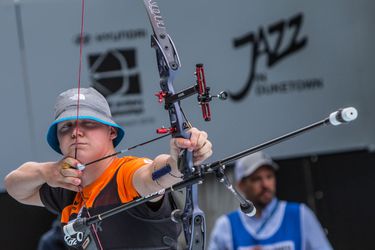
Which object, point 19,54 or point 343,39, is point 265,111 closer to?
point 343,39

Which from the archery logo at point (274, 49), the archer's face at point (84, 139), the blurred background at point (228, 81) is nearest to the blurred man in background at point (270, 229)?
the blurred background at point (228, 81)

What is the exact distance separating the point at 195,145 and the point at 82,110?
1.67ft

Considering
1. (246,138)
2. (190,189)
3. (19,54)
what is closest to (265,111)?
(246,138)

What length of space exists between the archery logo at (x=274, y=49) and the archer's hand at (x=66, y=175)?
7.64ft

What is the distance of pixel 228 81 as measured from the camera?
189 inches

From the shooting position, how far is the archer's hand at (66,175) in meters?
2.47

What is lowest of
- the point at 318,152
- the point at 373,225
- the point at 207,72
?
the point at 373,225

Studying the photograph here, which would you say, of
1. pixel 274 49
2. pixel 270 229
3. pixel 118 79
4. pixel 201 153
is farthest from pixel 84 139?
pixel 274 49

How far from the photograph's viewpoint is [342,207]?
505 centimetres

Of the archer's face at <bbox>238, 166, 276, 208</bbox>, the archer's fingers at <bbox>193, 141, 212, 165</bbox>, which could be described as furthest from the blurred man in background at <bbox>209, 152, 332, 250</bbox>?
the archer's fingers at <bbox>193, 141, 212, 165</bbox>

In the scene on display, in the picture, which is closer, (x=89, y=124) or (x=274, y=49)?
(x=89, y=124)

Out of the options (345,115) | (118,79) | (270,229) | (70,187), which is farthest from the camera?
(118,79)

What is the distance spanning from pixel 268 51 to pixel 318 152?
637mm

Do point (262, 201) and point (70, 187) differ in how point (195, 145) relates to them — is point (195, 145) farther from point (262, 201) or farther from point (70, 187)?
point (262, 201)
